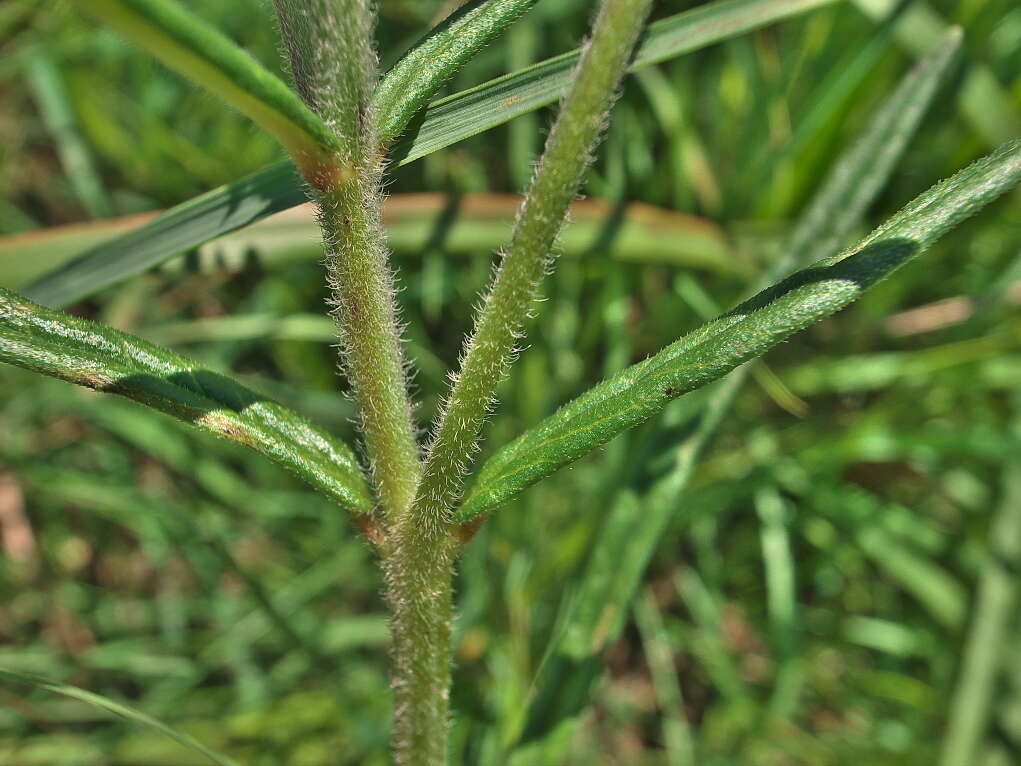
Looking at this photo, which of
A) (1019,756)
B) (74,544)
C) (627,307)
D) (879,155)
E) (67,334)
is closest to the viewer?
(67,334)

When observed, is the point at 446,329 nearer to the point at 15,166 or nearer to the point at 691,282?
the point at 691,282

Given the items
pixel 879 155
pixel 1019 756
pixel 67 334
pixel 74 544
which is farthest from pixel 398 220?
pixel 1019 756

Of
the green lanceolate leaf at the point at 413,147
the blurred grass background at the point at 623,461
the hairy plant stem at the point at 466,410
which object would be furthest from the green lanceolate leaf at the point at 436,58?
the blurred grass background at the point at 623,461

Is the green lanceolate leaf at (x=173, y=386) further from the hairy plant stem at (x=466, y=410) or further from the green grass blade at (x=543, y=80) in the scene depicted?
the green grass blade at (x=543, y=80)

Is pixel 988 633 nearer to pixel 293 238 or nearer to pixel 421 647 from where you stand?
pixel 421 647

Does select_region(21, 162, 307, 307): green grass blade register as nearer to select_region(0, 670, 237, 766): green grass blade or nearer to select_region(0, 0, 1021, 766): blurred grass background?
select_region(0, 0, 1021, 766): blurred grass background

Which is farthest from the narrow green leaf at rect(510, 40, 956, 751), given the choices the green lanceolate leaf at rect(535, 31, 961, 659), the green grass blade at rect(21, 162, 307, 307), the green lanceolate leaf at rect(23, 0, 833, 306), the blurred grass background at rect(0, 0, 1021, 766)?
the green grass blade at rect(21, 162, 307, 307)
